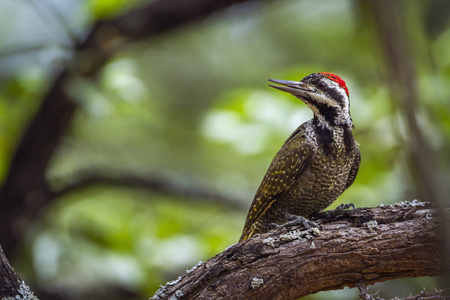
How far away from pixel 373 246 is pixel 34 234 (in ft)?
10.8

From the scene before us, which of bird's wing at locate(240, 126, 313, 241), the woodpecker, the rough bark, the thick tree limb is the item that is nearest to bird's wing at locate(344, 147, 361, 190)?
the woodpecker

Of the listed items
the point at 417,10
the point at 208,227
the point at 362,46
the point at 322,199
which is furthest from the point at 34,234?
the point at 417,10

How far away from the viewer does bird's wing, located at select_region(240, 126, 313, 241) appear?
327 cm

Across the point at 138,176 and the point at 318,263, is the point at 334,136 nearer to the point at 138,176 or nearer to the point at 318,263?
the point at 318,263

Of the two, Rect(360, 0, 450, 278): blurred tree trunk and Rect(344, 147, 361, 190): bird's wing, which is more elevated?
Rect(344, 147, 361, 190): bird's wing

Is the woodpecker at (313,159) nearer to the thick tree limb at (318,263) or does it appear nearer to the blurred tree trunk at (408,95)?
the thick tree limb at (318,263)

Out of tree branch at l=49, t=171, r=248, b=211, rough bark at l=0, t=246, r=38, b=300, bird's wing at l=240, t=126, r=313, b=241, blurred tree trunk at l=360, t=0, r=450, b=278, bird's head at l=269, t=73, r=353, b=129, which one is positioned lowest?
blurred tree trunk at l=360, t=0, r=450, b=278

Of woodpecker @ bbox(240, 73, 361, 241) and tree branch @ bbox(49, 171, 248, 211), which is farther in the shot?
tree branch @ bbox(49, 171, 248, 211)

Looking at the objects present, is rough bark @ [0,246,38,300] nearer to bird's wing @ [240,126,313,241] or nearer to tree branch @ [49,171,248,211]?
bird's wing @ [240,126,313,241]

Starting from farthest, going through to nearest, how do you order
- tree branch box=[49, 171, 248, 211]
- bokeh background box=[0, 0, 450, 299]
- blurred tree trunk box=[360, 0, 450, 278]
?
tree branch box=[49, 171, 248, 211], bokeh background box=[0, 0, 450, 299], blurred tree trunk box=[360, 0, 450, 278]

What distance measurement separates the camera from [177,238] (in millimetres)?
4477

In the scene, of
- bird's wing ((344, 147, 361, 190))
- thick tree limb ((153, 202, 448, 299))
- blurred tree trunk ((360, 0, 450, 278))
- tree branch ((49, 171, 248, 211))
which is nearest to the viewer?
blurred tree trunk ((360, 0, 450, 278))

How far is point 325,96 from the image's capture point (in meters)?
3.33

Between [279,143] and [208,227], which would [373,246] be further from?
[208,227]
